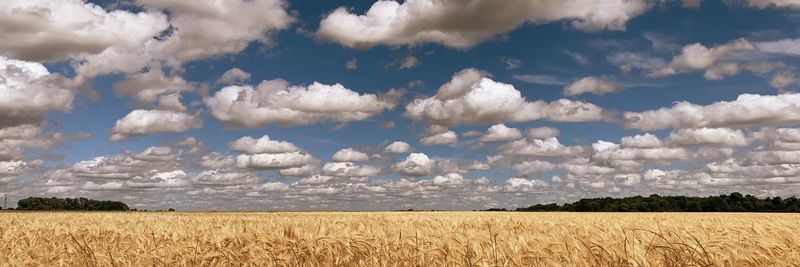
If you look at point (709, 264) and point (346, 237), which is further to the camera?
point (346, 237)

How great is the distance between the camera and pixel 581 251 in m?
6.71

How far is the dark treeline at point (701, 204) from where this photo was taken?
362ft

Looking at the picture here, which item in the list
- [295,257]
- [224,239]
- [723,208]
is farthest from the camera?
[723,208]

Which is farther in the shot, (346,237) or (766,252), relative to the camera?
(346,237)

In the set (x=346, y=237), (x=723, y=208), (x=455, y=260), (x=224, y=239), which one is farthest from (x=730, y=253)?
(x=723, y=208)

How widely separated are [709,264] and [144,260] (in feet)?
20.1

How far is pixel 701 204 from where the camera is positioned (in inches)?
4525

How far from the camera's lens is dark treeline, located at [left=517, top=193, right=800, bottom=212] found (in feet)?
362

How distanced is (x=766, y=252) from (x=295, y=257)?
5.29 metres

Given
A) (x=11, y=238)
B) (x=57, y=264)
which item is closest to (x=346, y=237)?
(x=57, y=264)

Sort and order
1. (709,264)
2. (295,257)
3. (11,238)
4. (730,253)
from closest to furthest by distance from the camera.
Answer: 1. (709,264)
2. (730,253)
3. (295,257)
4. (11,238)

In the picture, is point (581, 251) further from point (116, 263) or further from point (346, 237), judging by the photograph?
point (116, 263)

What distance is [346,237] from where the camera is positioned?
25.3 ft

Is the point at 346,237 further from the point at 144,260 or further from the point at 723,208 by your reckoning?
the point at 723,208
